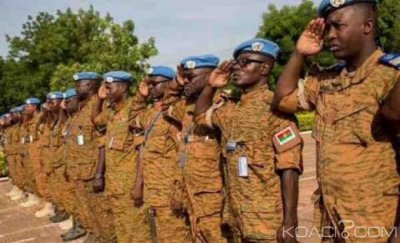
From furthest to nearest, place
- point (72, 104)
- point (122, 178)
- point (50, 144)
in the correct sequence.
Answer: point (50, 144), point (72, 104), point (122, 178)

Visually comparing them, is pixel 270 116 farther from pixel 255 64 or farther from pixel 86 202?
pixel 86 202

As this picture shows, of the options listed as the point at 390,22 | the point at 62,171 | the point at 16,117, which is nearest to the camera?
the point at 62,171

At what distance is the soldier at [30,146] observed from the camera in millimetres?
10305

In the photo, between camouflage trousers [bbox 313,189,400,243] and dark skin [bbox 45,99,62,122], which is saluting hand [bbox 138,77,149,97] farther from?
dark skin [bbox 45,99,62,122]

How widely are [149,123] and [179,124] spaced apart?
1.45 feet

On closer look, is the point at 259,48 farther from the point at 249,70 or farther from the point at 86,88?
the point at 86,88

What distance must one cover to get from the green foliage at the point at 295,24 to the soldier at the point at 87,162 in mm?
19127

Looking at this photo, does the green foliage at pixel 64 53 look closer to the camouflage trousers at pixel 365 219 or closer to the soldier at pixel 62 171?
the soldier at pixel 62 171

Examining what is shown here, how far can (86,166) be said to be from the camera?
21.8ft

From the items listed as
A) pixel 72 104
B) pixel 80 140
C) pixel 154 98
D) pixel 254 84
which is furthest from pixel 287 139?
pixel 72 104

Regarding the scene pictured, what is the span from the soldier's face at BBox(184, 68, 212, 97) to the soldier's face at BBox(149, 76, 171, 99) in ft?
3.02

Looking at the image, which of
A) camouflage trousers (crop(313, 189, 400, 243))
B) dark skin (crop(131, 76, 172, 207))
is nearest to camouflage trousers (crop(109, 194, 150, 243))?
dark skin (crop(131, 76, 172, 207))

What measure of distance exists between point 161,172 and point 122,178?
800mm

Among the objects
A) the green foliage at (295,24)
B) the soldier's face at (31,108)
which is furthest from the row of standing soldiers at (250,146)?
the green foliage at (295,24)
